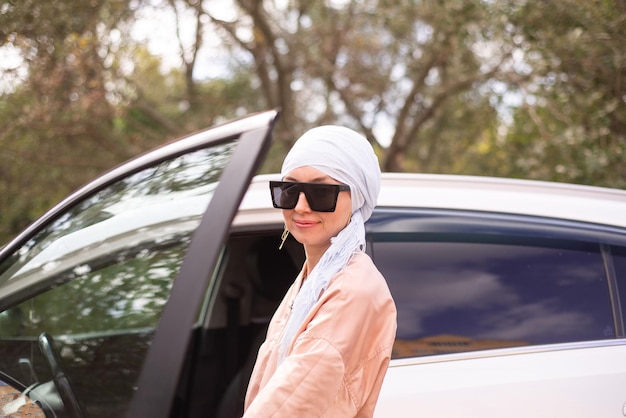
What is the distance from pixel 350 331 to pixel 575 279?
1244mm

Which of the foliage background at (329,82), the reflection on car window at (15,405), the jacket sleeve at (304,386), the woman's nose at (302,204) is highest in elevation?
the woman's nose at (302,204)

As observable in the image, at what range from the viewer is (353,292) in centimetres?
137

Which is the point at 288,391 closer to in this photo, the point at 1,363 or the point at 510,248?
the point at 1,363

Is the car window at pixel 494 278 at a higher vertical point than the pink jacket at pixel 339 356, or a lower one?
lower

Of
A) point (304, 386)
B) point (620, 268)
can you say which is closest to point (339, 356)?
point (304, 386)

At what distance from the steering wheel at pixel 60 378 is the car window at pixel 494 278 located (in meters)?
1.05

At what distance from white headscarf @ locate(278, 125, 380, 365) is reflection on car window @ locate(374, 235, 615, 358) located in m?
0.73

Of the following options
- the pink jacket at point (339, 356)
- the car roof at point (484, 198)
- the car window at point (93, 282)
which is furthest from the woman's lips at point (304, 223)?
A: the car roof at point (484, 198)

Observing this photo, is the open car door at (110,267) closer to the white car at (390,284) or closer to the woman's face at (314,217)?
the white car at (390,284)

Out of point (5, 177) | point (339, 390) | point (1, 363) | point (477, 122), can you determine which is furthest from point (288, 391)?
point (477, 122)

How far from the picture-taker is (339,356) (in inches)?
51.9

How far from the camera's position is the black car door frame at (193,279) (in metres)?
1.31

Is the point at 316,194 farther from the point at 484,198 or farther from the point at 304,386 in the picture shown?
the point at 484,198

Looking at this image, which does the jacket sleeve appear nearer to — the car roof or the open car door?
the open car door
